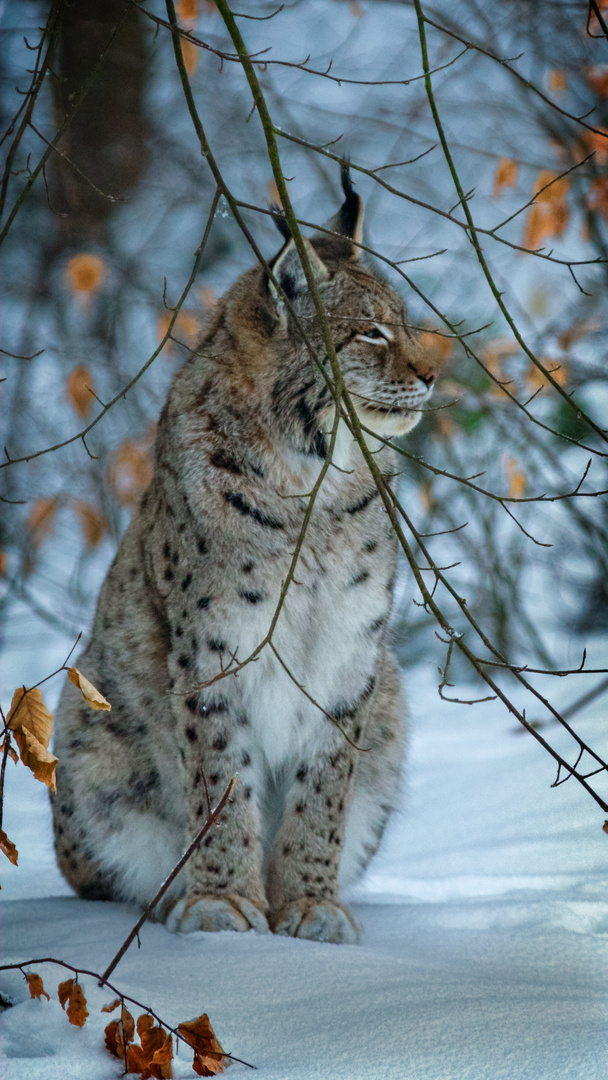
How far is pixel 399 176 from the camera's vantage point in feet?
16.0

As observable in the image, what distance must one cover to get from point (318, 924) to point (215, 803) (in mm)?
406

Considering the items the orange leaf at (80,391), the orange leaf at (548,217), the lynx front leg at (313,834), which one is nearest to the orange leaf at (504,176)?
the orange leaf at (548,217)

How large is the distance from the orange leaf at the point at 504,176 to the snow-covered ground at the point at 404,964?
2341 millimetres

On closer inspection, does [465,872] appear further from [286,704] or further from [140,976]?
[140,976]


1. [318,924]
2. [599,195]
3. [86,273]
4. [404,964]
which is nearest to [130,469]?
[86,273]

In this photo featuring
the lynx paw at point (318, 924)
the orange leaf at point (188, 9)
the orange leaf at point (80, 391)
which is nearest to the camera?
the lynx paw at point (318, 924)

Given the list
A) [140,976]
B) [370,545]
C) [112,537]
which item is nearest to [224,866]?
[140,976]

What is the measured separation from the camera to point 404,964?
2.21 metres

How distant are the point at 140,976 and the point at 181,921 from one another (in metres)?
0.52

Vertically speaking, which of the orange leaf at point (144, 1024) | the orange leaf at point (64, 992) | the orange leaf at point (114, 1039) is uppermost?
the orange leaf at point (64, 992)

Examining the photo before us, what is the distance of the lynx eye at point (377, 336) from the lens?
2.63 meters

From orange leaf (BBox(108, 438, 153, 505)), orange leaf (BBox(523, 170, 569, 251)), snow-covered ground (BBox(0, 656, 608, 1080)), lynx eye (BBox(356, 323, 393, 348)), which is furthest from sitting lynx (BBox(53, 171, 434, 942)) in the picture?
orange leaf (BBox(108, 438, 153, 505))

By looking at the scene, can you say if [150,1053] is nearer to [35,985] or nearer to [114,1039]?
[114,1039]

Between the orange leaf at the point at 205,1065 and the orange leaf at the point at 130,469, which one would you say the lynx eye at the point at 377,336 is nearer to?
the orange leaf at the point at 205,1065
